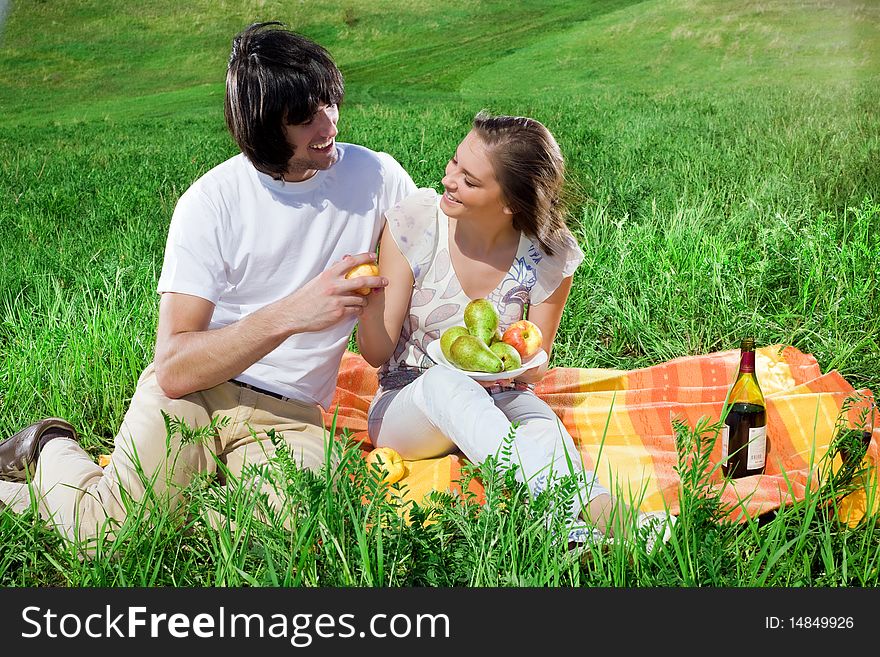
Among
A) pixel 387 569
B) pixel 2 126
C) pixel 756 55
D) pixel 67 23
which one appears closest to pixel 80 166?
pixel 2 126

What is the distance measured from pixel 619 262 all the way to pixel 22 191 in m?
4.88

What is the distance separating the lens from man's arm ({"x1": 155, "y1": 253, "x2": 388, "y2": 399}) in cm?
249

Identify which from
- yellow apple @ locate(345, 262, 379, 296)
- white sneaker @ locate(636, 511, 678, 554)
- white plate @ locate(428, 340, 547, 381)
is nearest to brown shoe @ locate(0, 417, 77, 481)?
yellow apple @ locate(345, 262, 379, 296)

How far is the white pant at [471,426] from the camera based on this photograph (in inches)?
96.6

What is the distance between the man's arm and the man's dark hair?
409mm

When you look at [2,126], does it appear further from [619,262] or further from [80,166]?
[619,262]

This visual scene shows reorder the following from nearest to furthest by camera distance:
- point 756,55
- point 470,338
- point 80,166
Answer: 1. point 470,338
2. point 80,166
3. point 756,55

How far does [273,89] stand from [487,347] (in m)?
0.97

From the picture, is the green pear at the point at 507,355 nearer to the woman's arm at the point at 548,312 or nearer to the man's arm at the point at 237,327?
the woman's arm at the point at 548,312

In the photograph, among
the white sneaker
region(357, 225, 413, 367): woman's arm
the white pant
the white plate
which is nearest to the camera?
the white sneaker

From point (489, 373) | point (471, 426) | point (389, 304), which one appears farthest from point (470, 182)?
point (471, 426)

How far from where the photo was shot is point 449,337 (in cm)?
279

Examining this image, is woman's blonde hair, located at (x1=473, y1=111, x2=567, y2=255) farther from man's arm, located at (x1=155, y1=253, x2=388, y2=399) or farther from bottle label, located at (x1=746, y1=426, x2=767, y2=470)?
bottle label, located at (x1=746, y1=426, x2=767, y2=470)

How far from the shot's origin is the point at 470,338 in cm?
276
